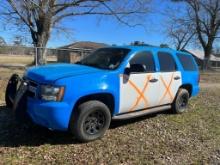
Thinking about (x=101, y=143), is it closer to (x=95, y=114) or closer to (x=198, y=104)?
(x=95, y=114)

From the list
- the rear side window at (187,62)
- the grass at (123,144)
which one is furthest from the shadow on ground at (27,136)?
the rear side window at (187,62)

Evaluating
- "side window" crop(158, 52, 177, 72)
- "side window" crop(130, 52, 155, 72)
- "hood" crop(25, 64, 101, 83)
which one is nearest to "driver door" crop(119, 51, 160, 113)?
"side window" crop(130, 52, 155, 72)

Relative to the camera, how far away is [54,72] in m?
5.72

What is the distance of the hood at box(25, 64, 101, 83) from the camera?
5480 mm

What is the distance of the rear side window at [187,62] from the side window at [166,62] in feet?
1.51

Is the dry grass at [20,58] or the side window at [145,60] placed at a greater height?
the side window at [145,60]

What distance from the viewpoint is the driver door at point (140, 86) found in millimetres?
6387

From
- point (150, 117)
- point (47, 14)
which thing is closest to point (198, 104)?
point (150, 117)

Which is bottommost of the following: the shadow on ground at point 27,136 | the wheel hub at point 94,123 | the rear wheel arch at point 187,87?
the shadow on ground at point 27,136

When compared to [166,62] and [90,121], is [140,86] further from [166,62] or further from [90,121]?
[90,121]

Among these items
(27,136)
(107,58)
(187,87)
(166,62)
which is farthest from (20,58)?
(27,136)

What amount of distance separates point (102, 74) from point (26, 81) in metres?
1.40

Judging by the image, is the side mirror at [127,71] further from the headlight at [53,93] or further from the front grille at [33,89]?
the front grille at [33,89]

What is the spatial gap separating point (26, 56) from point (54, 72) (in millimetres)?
23690
